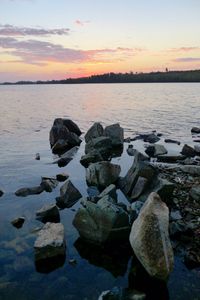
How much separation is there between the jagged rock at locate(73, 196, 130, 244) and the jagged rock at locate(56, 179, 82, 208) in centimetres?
414

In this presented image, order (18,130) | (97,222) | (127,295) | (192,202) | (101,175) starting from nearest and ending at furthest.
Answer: (127,295) → (97,222) → (192,202) → (101,175) → (18,130)

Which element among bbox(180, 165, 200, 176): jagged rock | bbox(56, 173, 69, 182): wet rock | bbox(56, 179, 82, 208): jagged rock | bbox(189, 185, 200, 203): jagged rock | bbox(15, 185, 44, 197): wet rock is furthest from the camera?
bbox(56, 173, 69, 182): wet rock

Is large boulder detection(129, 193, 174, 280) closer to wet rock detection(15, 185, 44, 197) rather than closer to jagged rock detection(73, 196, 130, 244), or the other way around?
jagged rock detection(73, 196, 130, 244)

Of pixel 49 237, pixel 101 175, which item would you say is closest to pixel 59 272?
pixel 49 237

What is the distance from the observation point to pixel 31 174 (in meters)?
27.0

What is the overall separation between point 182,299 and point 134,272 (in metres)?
2.17

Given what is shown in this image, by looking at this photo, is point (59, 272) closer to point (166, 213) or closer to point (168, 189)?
point (166, 213)

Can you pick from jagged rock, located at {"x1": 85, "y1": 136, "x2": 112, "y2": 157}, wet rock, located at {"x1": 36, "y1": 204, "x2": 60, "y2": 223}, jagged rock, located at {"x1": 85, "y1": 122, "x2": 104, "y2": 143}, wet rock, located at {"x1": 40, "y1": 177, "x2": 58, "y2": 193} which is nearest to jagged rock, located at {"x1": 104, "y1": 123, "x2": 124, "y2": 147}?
jagged rock, located at {"x1": 85, "y1": 122, "x2": 104, "y2": 143}

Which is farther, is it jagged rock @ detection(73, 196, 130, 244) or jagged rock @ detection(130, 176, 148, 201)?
jagged rock @ detection(130, 176, 148, 201)

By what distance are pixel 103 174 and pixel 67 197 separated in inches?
147

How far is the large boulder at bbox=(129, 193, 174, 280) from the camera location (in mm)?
12297

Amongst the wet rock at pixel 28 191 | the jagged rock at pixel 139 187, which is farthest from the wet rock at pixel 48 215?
the jagged rock at pixel 139 187

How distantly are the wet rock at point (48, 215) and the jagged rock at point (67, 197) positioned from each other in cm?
168

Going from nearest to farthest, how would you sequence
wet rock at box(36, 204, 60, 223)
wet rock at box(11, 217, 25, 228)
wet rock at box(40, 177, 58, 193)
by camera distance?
1. wet rock at box(11, 217, 25, 228)
2. wet rock at box(36, 204, 60, 223)
3. wet rock at box(40, 177, 58, 193)
